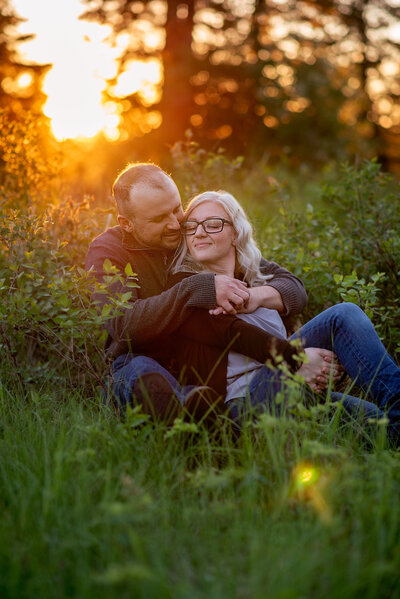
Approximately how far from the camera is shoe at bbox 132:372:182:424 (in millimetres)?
2656

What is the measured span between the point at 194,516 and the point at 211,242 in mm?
1814

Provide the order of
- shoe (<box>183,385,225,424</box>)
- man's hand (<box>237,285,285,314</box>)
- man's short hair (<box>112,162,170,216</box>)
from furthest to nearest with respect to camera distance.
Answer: man's short hair (<box>112,162,170,216</box>) → man's hand (<box>237,285,285,314</box>) → shoe (<box>183,385,225,424</box>)

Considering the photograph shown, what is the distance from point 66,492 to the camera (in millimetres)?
2205

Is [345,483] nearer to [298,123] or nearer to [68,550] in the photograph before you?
[68,550]

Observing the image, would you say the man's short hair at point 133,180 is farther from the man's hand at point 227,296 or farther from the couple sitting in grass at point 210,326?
the man's hand at point 227,296

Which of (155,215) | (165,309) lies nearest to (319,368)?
Answer: (165,309)

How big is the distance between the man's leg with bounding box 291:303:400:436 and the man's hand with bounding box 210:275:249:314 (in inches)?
17.4

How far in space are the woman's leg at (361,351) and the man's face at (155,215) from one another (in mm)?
Answer: 1115

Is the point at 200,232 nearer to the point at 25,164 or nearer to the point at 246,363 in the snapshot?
the point at 246,363

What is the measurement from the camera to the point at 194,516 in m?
2.17

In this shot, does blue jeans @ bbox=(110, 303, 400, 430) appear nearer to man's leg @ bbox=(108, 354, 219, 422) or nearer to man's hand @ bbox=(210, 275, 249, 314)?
man's leg @ bbox=(108, 354, 219, 422)

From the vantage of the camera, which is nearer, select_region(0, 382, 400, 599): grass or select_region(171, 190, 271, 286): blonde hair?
select_region(0, 382, 400, 599): grass

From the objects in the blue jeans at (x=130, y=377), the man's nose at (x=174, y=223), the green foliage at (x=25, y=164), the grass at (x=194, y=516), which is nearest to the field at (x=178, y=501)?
the grass at (x=194, y=516)

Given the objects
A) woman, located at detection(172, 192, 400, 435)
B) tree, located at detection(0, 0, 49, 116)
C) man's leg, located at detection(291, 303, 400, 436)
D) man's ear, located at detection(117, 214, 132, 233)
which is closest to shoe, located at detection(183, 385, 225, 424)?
woman, located at detection(172, 192, 400, 435)
